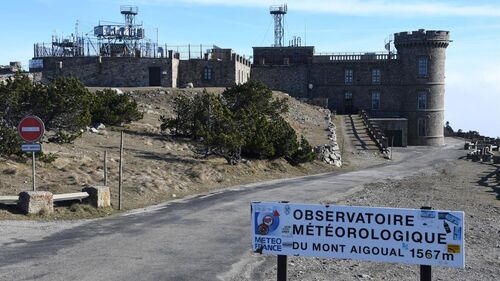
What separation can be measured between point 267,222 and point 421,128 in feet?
200

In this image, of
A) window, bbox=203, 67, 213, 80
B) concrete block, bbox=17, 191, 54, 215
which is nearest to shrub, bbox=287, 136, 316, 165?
concrete block, bbox=17, 191, 54, 215

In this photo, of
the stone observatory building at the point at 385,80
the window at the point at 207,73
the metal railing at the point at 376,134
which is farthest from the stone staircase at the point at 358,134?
the window at the point at 207,73

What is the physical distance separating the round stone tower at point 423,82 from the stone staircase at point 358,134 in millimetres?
7159

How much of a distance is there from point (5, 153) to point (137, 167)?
552cm

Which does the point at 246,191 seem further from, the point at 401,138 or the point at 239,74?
the point at 401,138

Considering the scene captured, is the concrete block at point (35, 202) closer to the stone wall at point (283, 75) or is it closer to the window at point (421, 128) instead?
the stone wall at point (283, 75)

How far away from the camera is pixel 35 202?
51.0 feet

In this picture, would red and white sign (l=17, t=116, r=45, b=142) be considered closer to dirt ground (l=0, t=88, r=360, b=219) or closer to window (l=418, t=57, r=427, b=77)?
dirt ground (l=0, t=88, r=360, b=219)

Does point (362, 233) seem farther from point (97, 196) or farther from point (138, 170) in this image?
point (138, 170)

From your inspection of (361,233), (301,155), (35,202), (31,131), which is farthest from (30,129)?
(301,155)

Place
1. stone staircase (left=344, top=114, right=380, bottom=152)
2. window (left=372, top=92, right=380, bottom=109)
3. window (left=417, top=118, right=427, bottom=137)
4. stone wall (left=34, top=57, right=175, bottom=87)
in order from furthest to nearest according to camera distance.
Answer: window (left=372, top=92, right=380, bottom=109) < window (left=417, top=118, right=427, bottom=137) < stone wall (left=34, top=57, right=175, bottom=87) < stone staircase (left=344, top=114, right=380, bottom=152)

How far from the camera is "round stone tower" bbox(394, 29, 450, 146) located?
6550 centimetres

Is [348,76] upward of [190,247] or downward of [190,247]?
upward

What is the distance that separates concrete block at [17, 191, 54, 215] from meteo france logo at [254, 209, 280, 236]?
9516 millimetres
